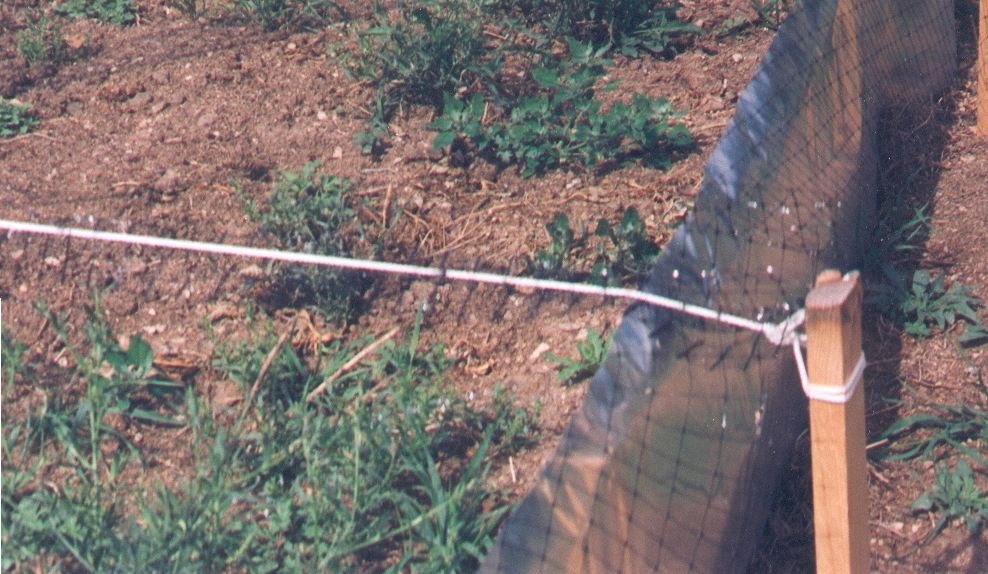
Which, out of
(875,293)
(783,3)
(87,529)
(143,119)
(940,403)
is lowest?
(87,529)

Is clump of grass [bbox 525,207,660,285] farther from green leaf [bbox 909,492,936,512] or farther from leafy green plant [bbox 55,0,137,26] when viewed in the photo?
leafy green plant [bbox 55,0,137,26]

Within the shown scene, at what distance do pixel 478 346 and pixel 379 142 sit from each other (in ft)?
2.97

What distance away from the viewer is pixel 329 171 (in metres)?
2.74

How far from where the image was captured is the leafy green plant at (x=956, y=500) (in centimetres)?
197

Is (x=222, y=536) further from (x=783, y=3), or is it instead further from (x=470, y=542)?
(x=783, y=3)

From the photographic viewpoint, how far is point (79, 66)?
3.11 metres

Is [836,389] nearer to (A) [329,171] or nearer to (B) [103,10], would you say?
(A) [329,171]

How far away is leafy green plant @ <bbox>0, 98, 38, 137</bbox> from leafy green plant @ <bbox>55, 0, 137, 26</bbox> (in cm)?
62

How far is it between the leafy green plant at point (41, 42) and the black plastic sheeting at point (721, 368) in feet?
8.21

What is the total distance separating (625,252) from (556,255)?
188 mm

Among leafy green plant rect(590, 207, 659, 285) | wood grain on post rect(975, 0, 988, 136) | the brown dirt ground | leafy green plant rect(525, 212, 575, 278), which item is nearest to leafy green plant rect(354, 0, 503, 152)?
the brown dirt ground

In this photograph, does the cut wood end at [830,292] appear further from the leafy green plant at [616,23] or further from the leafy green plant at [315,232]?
the leafy green plant at [616,23]

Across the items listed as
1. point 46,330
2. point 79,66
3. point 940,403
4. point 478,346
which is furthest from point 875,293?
point 79,66

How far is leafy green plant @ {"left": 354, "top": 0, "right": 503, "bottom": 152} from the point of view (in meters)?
2.95
